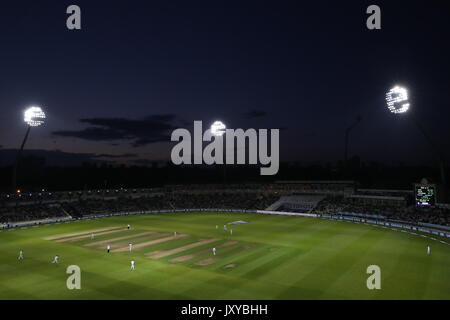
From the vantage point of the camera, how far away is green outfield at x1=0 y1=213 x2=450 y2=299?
23.2m

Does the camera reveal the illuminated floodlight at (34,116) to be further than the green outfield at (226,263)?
Yes

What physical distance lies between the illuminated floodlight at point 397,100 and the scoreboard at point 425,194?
13355mm

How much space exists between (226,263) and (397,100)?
35.9 meters

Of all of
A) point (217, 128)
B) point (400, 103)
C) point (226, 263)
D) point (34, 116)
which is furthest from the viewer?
point (217, 128)

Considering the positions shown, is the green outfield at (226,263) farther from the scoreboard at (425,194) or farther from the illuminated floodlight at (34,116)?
the illuminated floodlight at (34,116)

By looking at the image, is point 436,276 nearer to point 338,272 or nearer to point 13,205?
point 338,272

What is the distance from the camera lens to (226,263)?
30750 millimetres

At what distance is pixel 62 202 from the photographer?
73.1 meters

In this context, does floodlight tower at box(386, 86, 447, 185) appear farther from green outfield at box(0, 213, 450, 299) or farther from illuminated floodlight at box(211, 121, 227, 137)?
illuminated floodlight at box(211, 121, 227, 137)

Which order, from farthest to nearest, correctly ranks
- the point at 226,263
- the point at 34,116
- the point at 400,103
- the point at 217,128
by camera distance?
the point at 217,128, the point at 34,116, the point at 400,103, the point at 226,263

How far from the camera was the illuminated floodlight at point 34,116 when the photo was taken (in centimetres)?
5697

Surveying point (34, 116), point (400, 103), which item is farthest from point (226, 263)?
point (34, 116)

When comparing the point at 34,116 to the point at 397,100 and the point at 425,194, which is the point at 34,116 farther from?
the point at 425,194

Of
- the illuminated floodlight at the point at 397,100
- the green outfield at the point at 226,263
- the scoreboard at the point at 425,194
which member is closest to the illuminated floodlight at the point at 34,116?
the green outfield at the point at 226,263
